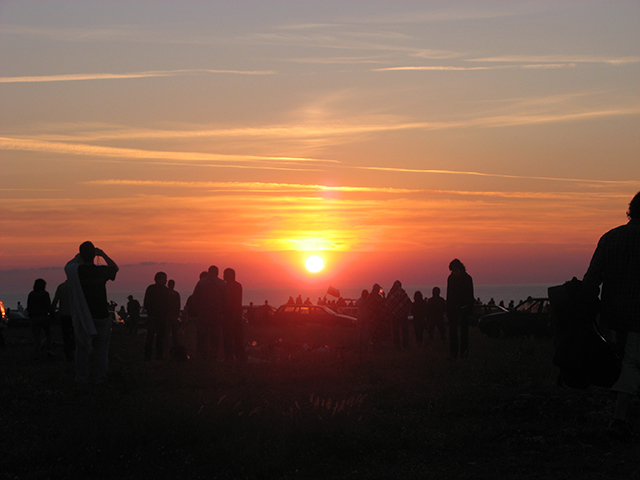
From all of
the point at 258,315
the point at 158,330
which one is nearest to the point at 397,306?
the point at 158,330

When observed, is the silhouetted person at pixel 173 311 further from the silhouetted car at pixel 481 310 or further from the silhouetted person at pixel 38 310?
the silhouetted car at pixel 481 310

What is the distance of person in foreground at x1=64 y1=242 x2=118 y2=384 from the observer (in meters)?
9.41

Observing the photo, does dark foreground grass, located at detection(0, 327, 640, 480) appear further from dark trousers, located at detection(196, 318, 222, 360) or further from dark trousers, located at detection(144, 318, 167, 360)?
dark trousers, located at detection(144, 318, 167, 360)

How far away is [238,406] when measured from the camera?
313 inches

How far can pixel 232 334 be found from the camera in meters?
13.6

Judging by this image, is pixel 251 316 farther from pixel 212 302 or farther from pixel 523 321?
pixel 212 302

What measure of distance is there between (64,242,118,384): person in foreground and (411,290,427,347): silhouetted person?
39.4 ft

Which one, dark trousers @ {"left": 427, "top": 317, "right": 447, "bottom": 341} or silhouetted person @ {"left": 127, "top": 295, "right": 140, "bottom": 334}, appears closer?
dark trousers @ {"left": 427, "top": 317, "right": 447, "bottom": 341}

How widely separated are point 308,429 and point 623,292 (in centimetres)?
319

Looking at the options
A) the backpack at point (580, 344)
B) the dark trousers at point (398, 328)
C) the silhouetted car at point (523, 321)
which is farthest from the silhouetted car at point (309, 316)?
the backpack at point (580, 344)

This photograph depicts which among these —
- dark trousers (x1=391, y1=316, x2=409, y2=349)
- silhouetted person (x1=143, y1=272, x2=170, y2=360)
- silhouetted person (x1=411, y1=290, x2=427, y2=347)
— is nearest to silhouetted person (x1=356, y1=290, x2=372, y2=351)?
dark trousers (x1=391, y1=316, x2=409, y2=349)

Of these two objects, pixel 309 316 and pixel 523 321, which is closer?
pixel 523 321

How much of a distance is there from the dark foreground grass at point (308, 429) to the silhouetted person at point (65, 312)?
9.71 ft

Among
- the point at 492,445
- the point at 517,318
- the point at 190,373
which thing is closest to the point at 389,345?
the point at 517,318
